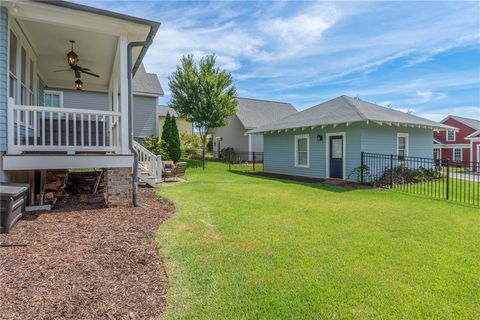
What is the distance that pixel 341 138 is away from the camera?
12695mm

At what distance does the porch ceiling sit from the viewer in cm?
627

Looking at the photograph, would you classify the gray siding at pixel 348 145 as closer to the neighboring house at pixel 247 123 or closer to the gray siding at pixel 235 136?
the neighboring house at pixel 247 123

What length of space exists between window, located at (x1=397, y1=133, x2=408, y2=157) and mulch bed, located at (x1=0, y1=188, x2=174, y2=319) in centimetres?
1246

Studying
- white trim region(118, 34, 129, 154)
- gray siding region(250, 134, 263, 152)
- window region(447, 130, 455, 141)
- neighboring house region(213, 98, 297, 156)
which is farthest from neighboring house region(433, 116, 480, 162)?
white trim region(118, 34, 129, 154)

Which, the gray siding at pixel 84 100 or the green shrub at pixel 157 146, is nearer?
the gray siding at pixel 84 100

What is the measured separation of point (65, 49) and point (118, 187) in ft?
14.6

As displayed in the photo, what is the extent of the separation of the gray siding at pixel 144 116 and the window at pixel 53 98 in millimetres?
4208

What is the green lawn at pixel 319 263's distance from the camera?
2545mm

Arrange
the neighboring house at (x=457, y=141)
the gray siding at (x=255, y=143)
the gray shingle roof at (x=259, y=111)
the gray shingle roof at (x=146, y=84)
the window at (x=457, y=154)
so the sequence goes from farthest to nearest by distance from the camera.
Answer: the window at (x=457, y=154) → the neighboring house at (x=457, y=141) → the gray shingle roof at (x=259, y=111) → the gray siding at (x=255, y=143) → the gray shingle roof at (x=146, y=84)

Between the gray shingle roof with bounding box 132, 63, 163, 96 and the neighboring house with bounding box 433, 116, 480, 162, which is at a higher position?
the gray shingle roof with bounding box 132, 63, 163, 96

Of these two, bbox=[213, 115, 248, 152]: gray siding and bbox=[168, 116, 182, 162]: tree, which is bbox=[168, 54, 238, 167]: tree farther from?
bbox=[213, 115, 248, 152]: gray siding

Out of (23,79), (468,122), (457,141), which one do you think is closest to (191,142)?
(23,79)

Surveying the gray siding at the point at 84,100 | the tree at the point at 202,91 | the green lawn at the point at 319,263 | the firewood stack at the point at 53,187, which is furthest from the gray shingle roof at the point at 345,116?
the firewood stack at the point at 53,187

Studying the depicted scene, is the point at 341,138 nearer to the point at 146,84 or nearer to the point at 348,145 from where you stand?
the point at 348,145
